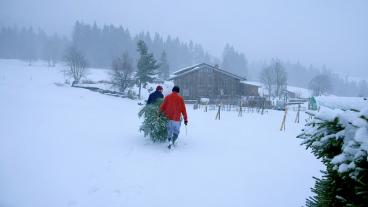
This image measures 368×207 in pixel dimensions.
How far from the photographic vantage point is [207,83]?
1720 inches

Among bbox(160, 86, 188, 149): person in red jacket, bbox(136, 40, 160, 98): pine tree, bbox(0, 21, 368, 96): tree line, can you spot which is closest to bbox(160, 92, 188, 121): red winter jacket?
bbox(160, 86, 188, 149): person in red jacket

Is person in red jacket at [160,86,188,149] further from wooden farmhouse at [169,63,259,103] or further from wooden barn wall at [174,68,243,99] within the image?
wooden barn wall at [174,68,243,99]

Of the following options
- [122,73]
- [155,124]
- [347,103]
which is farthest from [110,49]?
[347,103]

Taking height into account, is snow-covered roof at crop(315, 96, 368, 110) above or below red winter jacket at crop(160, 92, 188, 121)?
above

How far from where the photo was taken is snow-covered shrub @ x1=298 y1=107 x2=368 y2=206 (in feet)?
5.40

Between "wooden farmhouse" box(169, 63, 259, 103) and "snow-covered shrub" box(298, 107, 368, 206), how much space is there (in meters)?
40.7

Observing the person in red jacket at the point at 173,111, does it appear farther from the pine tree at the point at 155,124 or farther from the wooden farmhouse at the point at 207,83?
the wooden farmhouse at the point at 207,83

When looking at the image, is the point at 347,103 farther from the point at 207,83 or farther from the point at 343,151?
the point at 207,83

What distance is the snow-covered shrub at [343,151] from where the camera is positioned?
5.40ft

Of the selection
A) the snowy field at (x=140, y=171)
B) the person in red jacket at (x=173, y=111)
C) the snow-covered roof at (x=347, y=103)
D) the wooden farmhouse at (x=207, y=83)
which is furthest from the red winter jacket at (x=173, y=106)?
the wooden farmhouse at (x=207, y=83)

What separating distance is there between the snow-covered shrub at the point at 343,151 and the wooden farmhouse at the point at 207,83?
40724 mm

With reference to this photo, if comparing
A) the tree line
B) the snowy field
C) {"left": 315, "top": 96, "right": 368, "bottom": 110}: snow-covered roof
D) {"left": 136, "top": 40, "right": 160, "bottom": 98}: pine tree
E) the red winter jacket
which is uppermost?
the tree line

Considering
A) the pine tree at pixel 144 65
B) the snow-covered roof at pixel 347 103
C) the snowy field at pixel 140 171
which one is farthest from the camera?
the pine tree at pixel 144 65

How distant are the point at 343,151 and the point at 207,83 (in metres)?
Result: 42.2
